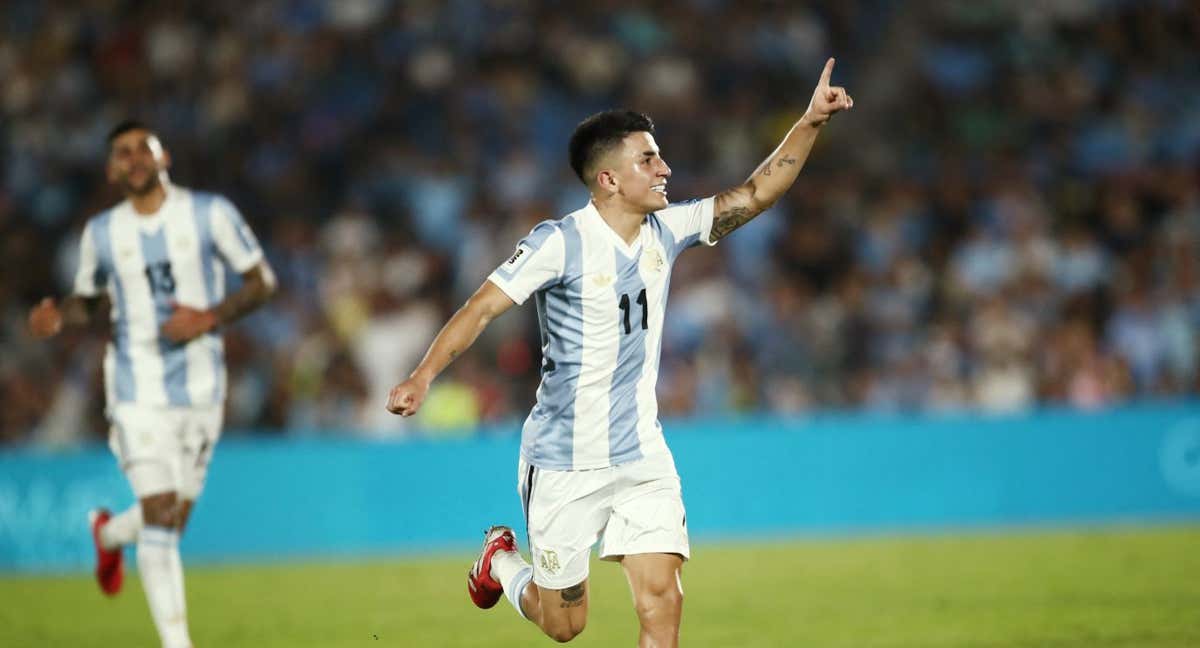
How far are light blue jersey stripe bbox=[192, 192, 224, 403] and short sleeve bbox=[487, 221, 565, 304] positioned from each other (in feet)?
8.56

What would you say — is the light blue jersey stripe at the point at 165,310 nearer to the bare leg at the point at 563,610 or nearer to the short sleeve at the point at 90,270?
the short sleeve at the point at 90,270

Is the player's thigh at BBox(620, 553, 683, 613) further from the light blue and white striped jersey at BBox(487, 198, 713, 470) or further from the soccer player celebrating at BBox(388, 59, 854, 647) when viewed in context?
the light blue and white striped jersey at BBox(487, 198, 713, 470)

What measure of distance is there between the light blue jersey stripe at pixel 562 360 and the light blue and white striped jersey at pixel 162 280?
8.09ft

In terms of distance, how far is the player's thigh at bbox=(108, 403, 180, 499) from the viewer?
8461mm

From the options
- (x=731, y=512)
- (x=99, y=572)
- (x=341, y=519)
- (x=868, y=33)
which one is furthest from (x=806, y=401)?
(x=99, y=572)

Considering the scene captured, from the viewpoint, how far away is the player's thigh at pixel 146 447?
8.46 meters

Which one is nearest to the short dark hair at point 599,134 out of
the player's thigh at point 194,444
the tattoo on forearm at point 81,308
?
the player's thigh at point 194,444

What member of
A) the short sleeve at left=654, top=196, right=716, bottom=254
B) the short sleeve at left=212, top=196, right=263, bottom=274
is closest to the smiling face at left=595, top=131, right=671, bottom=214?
the short sleeve at left=654, top=196, right=716, bottom=254

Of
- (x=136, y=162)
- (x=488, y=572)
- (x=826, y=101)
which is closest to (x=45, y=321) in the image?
(x=136, y=162)

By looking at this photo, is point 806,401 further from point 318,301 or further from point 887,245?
point 318,301

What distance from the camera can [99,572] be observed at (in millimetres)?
9602

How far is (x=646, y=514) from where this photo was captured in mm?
6871

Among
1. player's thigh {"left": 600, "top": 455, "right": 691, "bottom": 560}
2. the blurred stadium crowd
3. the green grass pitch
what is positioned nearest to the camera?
Answer: player's thigh {"left": 600, "top": 455, "right": 691, "bottom": 560}

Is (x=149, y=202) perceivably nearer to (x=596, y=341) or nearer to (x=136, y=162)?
(x=136, y=162)
